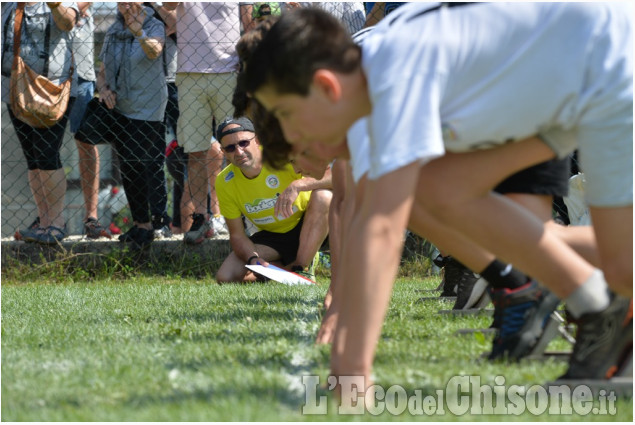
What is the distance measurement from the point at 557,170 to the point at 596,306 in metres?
0.87

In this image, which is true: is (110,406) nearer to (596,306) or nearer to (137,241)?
(596,306)

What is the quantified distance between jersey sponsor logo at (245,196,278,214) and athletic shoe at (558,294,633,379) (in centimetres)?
517

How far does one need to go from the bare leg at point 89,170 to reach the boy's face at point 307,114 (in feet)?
20.4

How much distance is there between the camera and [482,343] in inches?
141

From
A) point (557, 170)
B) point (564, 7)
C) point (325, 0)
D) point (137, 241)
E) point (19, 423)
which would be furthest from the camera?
point (137, 241)

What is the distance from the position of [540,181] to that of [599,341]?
0.86m

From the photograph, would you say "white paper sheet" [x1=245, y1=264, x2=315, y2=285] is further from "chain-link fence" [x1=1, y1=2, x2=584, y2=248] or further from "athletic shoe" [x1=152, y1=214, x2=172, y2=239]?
"athletic shoe" [x1=152, y1=214, x2=172, y2=239]

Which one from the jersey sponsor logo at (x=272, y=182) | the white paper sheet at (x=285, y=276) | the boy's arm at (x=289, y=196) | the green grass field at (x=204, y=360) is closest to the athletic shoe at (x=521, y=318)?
the green grass field at (x=204, y=360)

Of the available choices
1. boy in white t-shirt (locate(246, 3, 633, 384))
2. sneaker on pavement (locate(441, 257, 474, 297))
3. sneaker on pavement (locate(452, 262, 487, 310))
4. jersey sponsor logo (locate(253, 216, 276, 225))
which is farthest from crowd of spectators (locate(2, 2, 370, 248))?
boy in white t-shirt (locate(246, 3, 633, 384))

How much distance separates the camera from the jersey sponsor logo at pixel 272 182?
7.68m

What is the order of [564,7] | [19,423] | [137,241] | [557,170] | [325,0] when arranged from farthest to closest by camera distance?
[137,241], [325,0], [557,170], [564,7], [19,423]

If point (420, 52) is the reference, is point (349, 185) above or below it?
below

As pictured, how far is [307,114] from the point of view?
243 centimetres

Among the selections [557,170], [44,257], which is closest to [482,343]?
[557,170]
